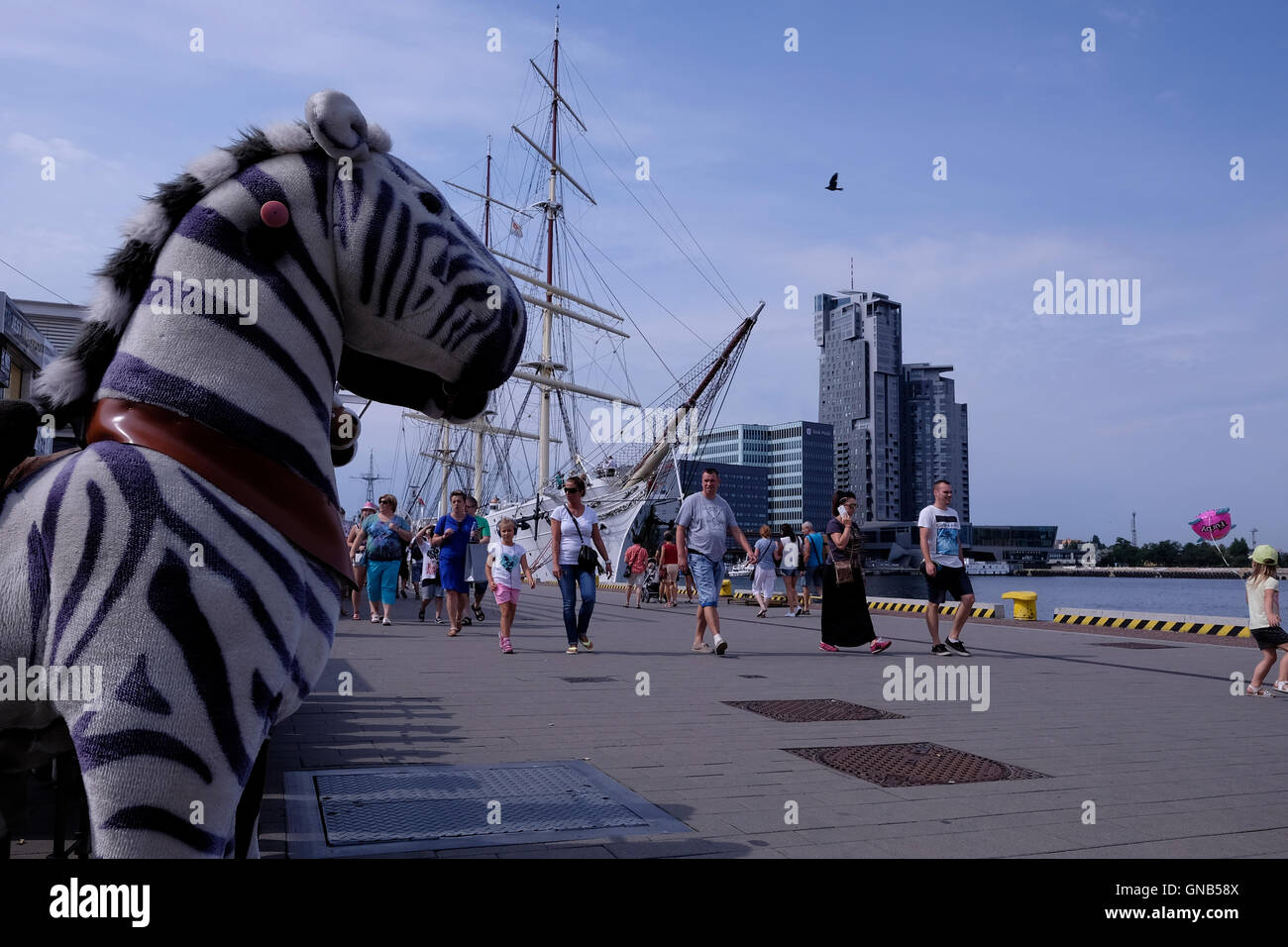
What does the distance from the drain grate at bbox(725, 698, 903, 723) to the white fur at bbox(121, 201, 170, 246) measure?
16.3 feet

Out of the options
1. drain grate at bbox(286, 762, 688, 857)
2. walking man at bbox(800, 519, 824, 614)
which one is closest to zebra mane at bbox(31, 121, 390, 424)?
drain grate at bbox(286, 762, 688, 857)

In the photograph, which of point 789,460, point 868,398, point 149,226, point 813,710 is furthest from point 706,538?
point 789,460

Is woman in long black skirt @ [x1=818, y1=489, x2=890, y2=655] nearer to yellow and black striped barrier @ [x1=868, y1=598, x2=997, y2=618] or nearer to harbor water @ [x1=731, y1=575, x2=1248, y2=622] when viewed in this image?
yellow and black striped barrier @ [x1=868, y1=598, x2=997, y2=618]

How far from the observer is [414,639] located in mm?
11633

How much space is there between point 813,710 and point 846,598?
4.65 meters

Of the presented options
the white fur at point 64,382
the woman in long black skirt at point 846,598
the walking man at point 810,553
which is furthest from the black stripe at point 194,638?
the walking man at point 810,553

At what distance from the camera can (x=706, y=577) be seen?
10.3 meters

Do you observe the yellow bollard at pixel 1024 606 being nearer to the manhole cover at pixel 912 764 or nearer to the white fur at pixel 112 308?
the manhole cover at pixel 912 764

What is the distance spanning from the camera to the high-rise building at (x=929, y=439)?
66.8m

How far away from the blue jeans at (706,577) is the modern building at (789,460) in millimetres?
83155

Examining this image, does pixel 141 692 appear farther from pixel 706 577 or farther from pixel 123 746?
pixel 706 577

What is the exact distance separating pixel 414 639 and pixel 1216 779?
353 inches

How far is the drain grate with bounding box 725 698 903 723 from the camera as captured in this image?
A: 622 centimetres
